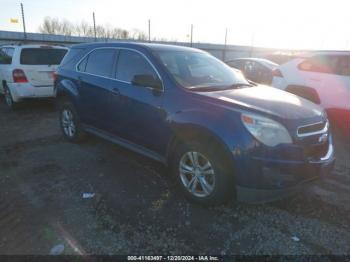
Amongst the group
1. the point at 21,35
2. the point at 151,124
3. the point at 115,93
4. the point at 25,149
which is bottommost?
the point at 25,149

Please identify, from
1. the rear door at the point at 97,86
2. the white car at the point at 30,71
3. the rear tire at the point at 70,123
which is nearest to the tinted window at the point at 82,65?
the rear door at the point at 97,86

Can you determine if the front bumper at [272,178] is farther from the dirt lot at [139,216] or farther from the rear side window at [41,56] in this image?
the rear side window at [41,56]

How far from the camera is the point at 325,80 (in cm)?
607

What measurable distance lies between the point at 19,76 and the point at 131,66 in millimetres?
4684

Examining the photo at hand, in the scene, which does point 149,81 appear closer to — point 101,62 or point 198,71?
point 198,71

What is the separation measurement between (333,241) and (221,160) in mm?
1281

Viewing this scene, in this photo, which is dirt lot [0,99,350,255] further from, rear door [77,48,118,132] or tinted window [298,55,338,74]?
tinted window [298,55,338,74]

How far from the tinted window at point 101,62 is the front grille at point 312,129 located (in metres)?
2.78

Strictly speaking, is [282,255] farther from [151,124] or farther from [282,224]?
[151,124]

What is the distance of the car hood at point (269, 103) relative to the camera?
2.91 m

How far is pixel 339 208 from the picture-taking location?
10.6 ft

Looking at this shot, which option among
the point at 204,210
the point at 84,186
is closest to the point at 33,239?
the point at 84,186

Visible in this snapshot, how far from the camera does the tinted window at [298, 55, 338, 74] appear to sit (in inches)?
238

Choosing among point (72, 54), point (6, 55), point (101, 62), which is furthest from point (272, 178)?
point (6, 55)
